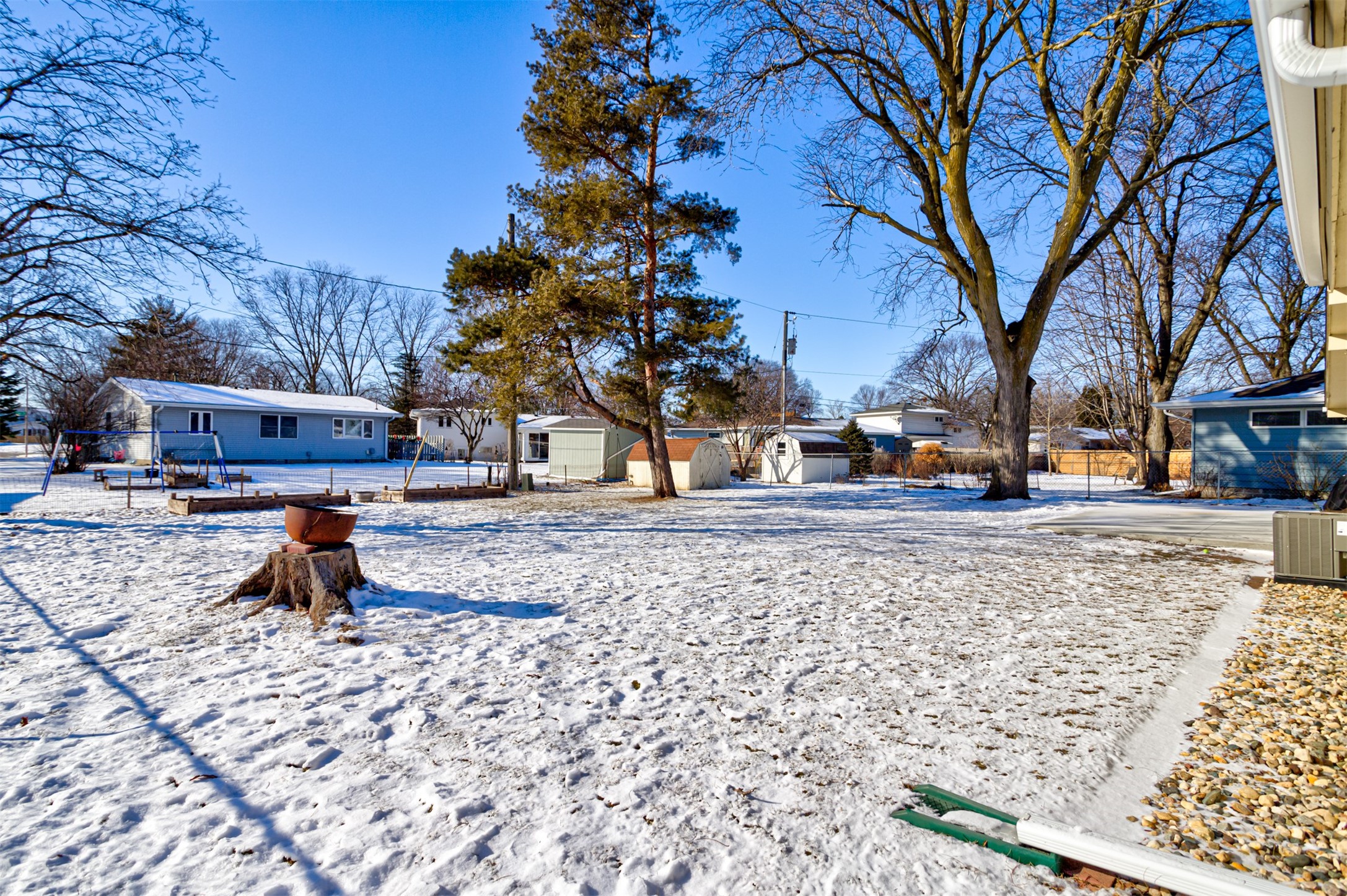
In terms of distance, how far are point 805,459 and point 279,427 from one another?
2341 centimetres

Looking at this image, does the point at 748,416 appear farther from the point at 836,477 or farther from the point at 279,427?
the point at 279,427

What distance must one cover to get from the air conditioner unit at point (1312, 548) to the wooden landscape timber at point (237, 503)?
46.0 ft

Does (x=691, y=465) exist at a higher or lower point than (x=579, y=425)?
lower

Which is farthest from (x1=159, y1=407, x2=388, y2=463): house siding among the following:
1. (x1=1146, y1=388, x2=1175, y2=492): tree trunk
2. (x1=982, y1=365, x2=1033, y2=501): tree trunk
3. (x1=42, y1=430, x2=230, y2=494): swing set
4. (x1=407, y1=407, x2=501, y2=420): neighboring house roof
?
(x1=1146, y1=388, x2=1175, y2=492): tree trunk

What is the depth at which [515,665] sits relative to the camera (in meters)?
4.21

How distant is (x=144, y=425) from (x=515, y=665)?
2966 cm

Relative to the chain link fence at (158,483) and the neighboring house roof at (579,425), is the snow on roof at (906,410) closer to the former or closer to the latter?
the neighboring house roof at (579,425)

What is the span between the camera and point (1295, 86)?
82.6 inches

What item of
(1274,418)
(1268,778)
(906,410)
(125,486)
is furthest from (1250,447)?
(125,486)

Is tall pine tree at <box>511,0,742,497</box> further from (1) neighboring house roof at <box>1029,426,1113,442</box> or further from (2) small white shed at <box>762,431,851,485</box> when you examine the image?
(1) neighboring house roof at <box>1029,426,1113,442</box>

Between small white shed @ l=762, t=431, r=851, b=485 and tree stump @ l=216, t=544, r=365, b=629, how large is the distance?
21020 mm

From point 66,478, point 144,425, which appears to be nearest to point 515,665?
point 66,478

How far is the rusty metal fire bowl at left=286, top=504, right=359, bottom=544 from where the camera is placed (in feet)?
17.7

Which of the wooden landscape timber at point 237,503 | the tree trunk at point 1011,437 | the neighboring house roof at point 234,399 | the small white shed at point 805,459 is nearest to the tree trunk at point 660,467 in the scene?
the wooden landscape timber at point 237,503
